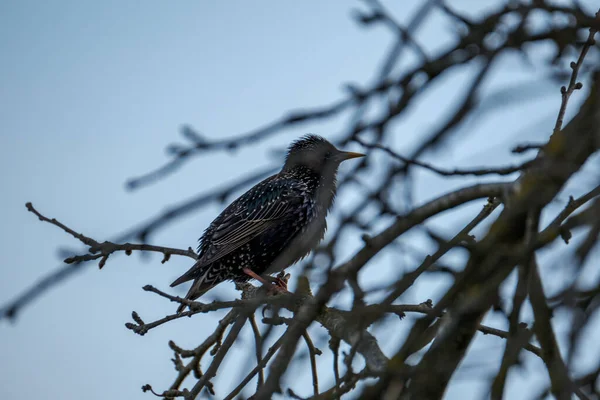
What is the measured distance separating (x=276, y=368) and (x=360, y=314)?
265 mm

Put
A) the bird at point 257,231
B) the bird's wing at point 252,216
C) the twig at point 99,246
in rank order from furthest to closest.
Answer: the bird's wing at point 252,216
the bird at point 257,231
the twig at point 99,246

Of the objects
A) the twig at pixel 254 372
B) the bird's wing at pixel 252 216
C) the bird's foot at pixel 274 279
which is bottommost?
the twig at pixel 254 372

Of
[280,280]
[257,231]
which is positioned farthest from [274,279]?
[257,231]

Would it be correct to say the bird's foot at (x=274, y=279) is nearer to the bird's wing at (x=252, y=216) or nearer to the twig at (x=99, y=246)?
the bird's wing at (x=252, y=216)

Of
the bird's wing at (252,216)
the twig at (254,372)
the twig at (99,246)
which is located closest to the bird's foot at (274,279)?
the bird's wing at (252,216)

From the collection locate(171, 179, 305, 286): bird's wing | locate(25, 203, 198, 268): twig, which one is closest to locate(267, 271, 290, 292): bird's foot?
locate(171, 179, 305, 286): bird's wing

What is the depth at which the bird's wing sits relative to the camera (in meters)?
6.89

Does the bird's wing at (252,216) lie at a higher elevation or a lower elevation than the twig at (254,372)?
higher

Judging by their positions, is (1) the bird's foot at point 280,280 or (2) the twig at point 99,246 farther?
(1) the bird's foot at point 280,280

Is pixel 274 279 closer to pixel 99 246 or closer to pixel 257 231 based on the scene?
pixel 257 231

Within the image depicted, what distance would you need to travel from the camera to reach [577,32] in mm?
2068

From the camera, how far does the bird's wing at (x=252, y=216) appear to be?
22.6 ft

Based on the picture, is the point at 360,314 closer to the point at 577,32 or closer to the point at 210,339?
the point at 577,32

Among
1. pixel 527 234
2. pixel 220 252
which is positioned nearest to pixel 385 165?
pixel 527 234
